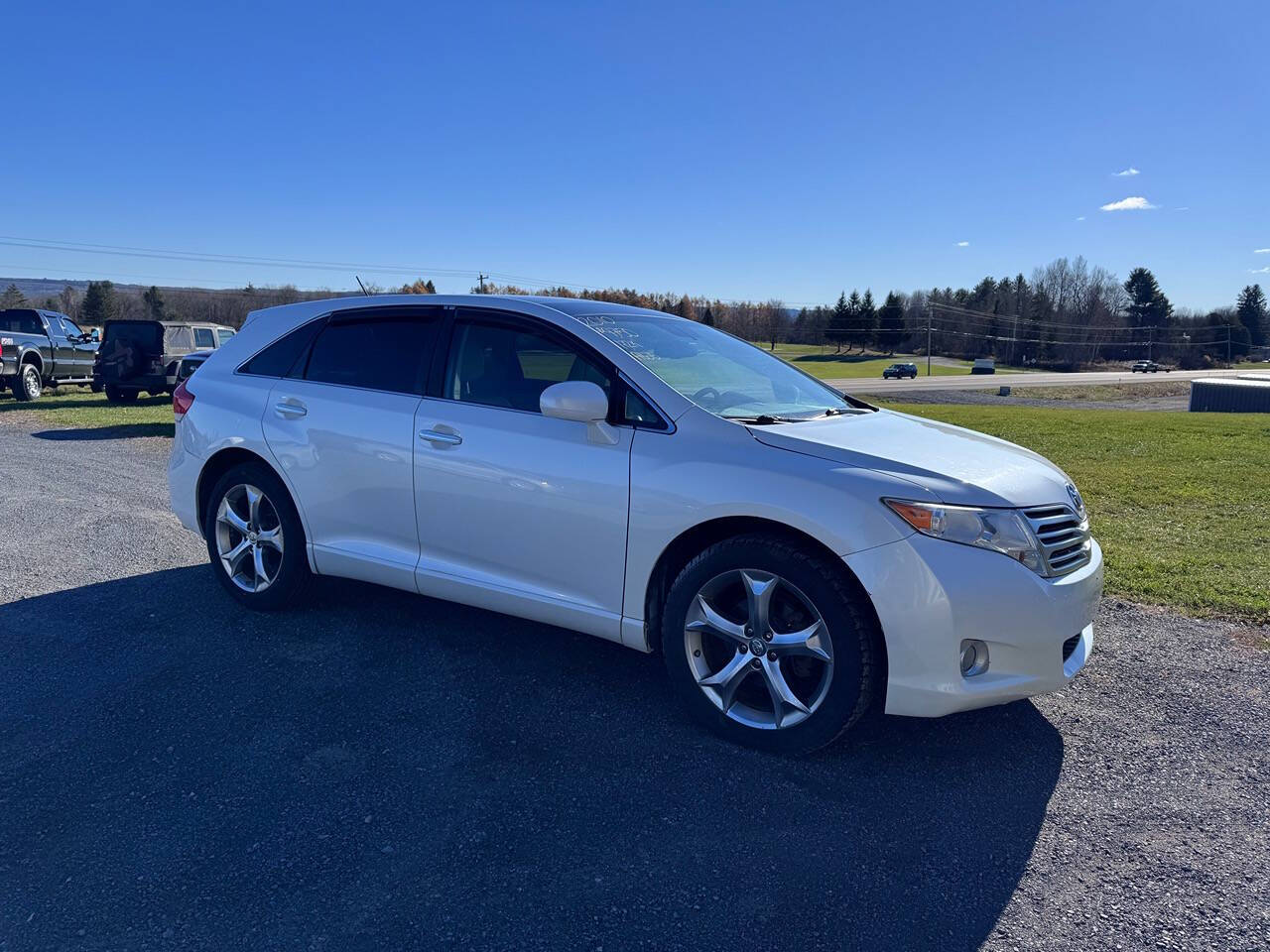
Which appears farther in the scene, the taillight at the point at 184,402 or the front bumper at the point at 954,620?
the taillight at the point at 184,402

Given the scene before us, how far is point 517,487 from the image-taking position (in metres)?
3.71

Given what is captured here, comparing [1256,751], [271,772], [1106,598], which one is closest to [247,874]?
[271,772]

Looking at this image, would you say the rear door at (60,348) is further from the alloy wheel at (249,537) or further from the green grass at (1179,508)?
the green grass at (1179,508)

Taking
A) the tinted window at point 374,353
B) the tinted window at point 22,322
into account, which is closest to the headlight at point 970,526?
the tinted window at point 374,353

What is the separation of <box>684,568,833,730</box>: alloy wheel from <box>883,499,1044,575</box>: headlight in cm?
49

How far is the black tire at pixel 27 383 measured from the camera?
18672mm

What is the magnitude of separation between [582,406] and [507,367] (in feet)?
2.36

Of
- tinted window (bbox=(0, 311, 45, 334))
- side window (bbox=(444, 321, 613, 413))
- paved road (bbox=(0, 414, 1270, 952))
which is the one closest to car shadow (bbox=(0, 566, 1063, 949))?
paved road (bbox=(0, 414, 1270, 952))

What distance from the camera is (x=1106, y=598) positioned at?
527 centimetres

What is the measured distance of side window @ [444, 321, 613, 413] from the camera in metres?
3.88

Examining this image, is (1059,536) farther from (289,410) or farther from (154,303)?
(154,303)

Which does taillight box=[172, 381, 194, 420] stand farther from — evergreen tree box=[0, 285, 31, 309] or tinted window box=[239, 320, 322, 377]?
evergreen tree box=[0, 285, 31, 309]

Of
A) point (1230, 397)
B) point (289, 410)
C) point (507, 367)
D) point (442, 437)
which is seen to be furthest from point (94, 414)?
point (1230, 397)

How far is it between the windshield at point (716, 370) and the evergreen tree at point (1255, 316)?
490 ft
